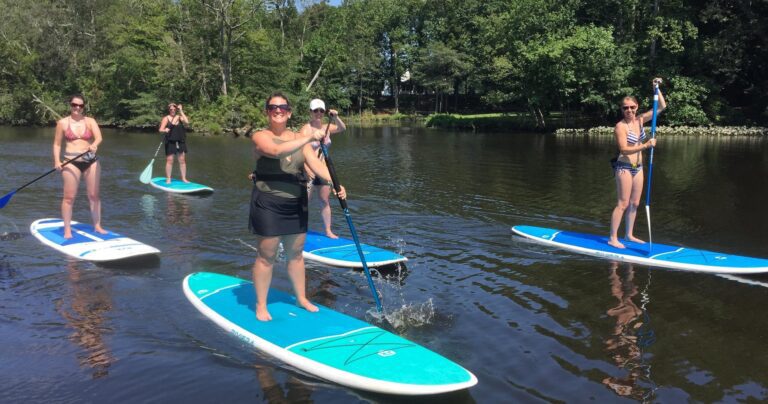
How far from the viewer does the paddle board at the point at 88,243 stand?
7750 millimetres

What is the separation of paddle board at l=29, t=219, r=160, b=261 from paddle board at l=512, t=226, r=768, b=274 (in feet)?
20.0

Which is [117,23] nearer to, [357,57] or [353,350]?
[357,57]

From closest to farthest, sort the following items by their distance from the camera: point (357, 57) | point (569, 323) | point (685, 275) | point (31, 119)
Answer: point (569, 323)
point (685, 275)
point (31, 119)
point (357, 57)

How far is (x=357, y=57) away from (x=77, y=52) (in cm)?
2953

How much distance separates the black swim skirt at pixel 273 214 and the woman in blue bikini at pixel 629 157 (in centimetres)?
527

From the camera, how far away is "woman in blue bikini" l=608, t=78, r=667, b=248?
8406 mm

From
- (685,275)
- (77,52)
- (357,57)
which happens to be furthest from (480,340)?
(357,57)

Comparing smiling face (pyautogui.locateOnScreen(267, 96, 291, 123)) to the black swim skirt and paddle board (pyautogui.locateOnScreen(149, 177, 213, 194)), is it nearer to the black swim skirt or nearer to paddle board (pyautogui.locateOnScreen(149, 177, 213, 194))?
the black swim skirt

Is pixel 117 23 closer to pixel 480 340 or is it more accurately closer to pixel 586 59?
pixel 586 59

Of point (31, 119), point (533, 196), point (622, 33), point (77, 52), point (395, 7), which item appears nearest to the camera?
point (533, 196)

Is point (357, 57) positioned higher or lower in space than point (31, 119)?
higher

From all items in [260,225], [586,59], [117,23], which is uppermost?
[117,23]

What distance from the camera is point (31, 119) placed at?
4853 cm

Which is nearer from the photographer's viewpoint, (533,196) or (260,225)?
(260,225)
